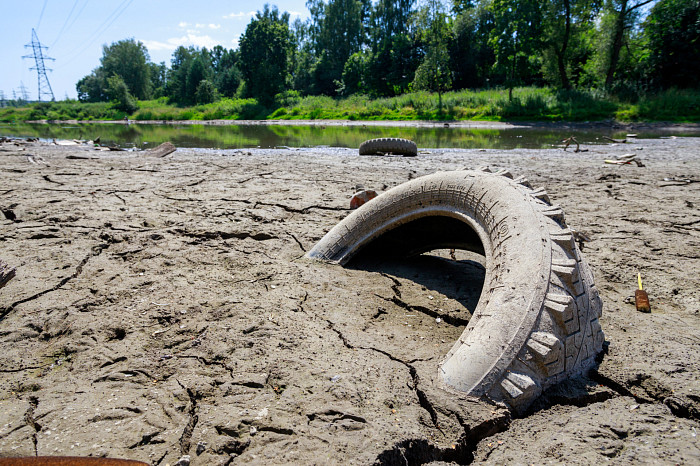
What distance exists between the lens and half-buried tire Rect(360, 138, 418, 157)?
9641 millimetres

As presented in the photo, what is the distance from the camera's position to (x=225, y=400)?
1.69 metres

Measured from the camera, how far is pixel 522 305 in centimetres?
172

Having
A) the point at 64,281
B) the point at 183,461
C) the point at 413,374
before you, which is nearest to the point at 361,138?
the point at 64,281

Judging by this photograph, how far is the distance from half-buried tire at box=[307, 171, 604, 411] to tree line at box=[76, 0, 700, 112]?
2628cm

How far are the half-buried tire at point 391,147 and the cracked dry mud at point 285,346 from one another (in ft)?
17.7

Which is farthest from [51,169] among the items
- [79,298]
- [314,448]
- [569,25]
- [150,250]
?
[569,25]

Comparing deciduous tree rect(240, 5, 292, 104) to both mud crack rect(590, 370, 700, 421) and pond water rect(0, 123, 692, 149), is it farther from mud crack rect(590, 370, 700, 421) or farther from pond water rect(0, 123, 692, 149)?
mud crack rect(590, 370, 700, 421)

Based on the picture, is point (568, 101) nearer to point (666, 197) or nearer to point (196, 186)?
point (666, 197)

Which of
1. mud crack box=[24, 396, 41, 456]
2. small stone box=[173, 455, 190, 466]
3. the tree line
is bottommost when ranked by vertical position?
small stone box=[173, 455, 190, 466]

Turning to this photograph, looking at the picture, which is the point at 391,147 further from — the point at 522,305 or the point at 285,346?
the point at 522,305

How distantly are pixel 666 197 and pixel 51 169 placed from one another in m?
9.01

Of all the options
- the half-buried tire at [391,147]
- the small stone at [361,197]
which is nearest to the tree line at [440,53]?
the half-buried tire at [391,147]

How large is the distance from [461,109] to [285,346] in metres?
26.8

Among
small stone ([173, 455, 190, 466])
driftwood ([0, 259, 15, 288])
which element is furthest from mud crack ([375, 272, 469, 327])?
driftwood ([0, 259, 15, 288])
